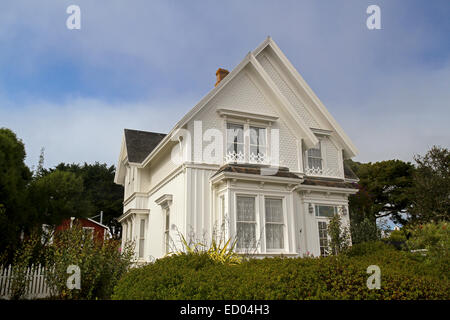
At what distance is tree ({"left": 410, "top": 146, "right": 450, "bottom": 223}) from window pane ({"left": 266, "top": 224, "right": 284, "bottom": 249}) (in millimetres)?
Answer: 16014

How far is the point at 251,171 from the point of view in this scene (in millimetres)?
12594

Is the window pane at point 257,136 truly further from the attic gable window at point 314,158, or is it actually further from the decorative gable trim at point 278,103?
the attic gable window at point 314,158

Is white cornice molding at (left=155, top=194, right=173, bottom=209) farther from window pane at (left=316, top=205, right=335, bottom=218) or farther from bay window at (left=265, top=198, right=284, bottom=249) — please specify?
window pane at (left=316, top=205, right=335, bottom=218)

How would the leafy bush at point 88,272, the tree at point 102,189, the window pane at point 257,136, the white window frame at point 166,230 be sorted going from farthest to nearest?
the tree at point 102,189
the window pane at point 257,136
the white window frame at point 166,230
the leafy bush at point 88,272

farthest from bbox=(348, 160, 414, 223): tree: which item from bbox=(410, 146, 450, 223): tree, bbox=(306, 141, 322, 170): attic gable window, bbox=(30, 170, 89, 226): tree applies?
bbox=(30, 170, 89, 226): tree

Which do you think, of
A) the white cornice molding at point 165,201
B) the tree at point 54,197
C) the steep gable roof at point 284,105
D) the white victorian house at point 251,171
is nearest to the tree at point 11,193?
the tree at point 54,197

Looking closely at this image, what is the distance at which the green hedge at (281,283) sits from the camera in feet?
18.2

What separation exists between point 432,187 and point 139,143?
20.9 metres

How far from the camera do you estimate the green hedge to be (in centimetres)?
554

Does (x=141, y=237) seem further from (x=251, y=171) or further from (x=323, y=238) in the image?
(x=323, y=238)

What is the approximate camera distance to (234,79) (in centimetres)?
1452

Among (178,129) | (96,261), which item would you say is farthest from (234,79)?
(96,261)

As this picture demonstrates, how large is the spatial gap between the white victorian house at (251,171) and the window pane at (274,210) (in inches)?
1.5

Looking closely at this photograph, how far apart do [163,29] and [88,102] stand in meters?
4.54
